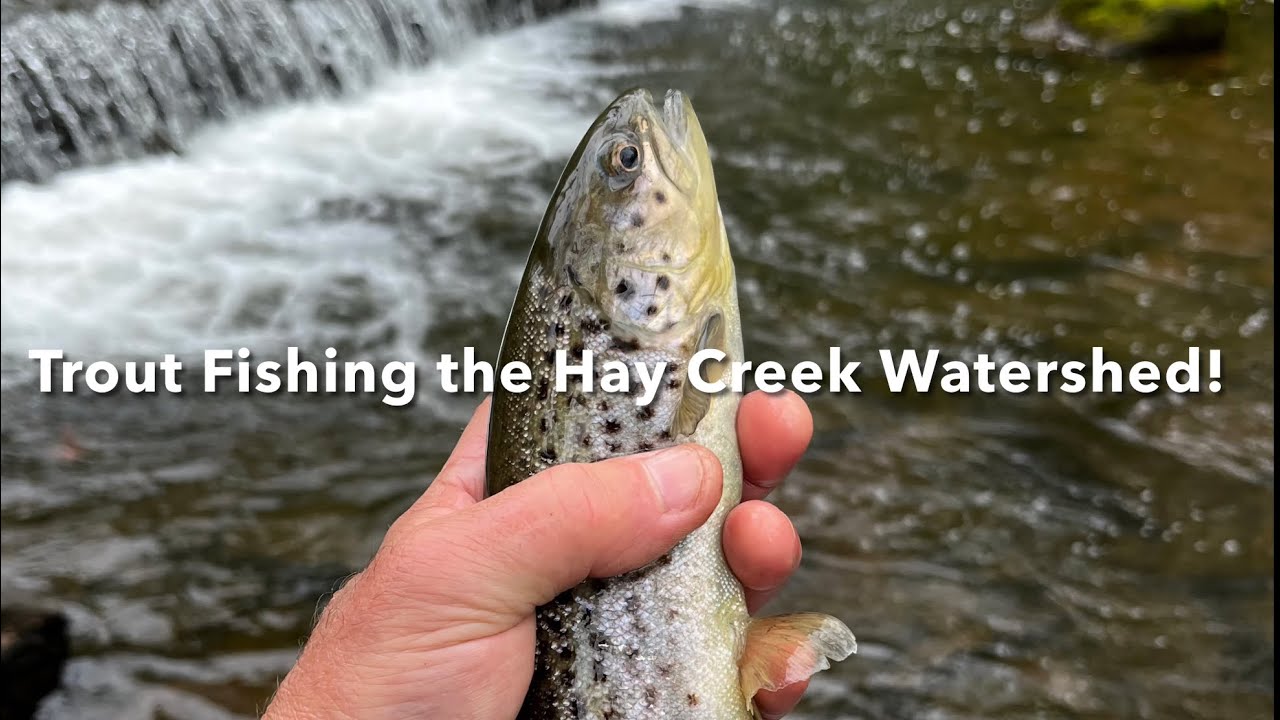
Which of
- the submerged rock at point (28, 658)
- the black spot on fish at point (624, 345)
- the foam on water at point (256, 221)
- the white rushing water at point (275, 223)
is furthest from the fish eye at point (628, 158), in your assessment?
the foam on water at point (256, 221)

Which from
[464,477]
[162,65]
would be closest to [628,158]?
[464,477]

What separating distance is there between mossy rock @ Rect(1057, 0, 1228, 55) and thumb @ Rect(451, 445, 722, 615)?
37.1 feet

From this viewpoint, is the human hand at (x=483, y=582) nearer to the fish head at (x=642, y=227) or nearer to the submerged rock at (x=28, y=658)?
the fish head at (x=642, y=227)

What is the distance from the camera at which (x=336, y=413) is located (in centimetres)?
597

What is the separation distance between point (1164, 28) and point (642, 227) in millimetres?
11261

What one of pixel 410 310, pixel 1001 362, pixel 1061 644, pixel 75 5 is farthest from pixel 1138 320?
pixel 75 5

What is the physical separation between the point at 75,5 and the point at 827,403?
771 cm

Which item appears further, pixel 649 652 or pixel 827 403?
pixel 827 403

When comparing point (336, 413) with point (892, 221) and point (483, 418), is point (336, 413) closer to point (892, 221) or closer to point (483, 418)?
point (483, 418)

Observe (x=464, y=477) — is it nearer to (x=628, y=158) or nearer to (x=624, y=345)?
(x=624, y=345)

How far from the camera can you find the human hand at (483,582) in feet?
6.88

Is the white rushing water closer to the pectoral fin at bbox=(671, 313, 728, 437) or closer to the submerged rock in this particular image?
the submerged rock

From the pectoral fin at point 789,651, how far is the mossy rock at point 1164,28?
11.2 metres

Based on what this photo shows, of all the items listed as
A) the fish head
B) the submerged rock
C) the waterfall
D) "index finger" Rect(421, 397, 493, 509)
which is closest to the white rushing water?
the waterfall
